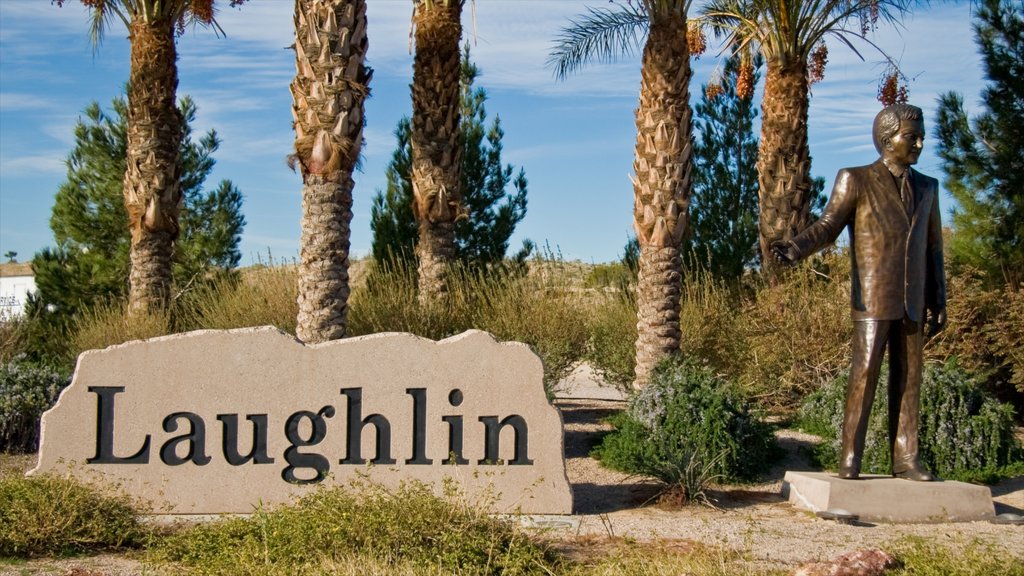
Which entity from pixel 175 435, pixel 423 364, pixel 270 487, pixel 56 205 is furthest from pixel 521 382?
pixel 56 205

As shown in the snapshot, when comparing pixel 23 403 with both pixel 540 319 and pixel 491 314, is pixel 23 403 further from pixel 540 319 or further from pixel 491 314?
pixel 540 319

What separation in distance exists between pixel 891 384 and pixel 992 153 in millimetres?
9026

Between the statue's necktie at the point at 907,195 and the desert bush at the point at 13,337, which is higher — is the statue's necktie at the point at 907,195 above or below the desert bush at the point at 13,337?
above

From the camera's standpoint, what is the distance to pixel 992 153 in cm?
1583

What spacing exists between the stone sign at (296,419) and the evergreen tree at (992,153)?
9907 millimetres

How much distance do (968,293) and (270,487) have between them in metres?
8.86

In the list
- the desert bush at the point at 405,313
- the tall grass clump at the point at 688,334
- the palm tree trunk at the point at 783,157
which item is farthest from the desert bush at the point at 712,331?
the desert bush at the point at 405,313

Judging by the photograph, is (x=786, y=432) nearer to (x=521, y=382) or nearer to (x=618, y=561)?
(x=521, y=382)

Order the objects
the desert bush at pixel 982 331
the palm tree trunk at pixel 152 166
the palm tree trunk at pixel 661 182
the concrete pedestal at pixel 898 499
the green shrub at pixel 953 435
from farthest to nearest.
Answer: the palm tree trunk at pixel 152 166 → the desert bush at pixel 982 331 → the palm tree trunk at pixel 661 182 → the green shrub at pixel 953 435 → the concrete pedestal at pixel 898 499

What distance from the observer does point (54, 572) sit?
20.4 ft

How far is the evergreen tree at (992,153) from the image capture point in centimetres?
1556

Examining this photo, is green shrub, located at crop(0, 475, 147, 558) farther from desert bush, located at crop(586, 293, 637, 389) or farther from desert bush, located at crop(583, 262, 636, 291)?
desert bush, located at crop(583, 262, 636, 291)

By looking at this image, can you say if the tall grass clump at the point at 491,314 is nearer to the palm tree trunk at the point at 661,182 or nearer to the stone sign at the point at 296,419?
the palm tree trunk at the point at 661,182

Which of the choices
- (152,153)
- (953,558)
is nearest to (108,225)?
(152,153)
